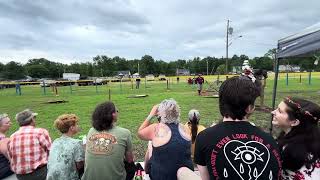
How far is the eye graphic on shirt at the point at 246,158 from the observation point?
2.12 m

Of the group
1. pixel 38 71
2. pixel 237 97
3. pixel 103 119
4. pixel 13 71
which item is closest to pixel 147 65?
pixel 38 71

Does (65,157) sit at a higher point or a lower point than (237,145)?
lower

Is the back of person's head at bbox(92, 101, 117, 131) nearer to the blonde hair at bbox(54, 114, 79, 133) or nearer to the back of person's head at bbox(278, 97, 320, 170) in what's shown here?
the blonde hair at bbox(54, 114, 79, 133)

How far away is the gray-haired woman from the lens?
327 centimetres

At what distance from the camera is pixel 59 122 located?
4.46 meters

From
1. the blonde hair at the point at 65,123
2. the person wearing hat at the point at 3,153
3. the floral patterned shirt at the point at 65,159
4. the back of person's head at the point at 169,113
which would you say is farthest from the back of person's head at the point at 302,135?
the person wearing hat at the point at 3,153

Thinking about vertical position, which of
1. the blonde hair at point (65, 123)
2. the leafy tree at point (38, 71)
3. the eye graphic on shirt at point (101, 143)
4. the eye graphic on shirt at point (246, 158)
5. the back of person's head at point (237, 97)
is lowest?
the leafy tree at point (38, 71)

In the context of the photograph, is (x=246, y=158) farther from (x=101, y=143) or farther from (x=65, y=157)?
(x=65, y=157)

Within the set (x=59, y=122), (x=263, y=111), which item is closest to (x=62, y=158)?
(x=59, y=122)

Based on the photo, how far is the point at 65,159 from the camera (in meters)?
4.27

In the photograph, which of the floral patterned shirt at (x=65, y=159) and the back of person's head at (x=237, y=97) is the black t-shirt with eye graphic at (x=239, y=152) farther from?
the floral patterned shirt at (x=65, y=159)

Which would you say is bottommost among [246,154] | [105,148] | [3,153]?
[3,153]

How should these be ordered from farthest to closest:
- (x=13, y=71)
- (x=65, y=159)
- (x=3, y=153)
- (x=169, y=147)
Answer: (x=13, y=71) → (x=3, y=153) → (x=65, y=159) → (x=169, y=147)

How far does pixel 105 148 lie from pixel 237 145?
7.28 feet
